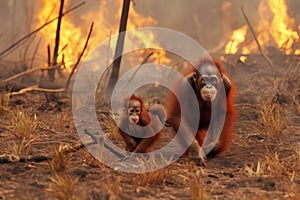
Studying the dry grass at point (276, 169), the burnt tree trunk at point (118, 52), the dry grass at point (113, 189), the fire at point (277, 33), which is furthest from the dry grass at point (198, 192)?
the fire at point (277, 33)

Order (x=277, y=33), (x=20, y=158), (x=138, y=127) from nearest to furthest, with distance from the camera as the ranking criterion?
1. (x=20, y=158)
2. (x=138, y=127)
3. (x=277, y=33)

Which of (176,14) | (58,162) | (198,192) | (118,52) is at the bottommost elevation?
(198,192)

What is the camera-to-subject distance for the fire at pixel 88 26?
45.1 feet

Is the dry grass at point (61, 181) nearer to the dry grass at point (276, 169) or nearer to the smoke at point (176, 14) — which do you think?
the dry grass at point (276, 169)

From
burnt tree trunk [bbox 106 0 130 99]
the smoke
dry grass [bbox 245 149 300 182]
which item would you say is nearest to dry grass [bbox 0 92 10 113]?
burnt tree trunk [bbox 106 0 130 99]

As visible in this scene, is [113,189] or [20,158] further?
[20,158]

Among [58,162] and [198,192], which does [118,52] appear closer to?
[58,162]

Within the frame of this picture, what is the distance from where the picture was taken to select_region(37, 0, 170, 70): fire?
1374cm

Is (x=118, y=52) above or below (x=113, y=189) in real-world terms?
above

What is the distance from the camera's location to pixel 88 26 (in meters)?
18.0

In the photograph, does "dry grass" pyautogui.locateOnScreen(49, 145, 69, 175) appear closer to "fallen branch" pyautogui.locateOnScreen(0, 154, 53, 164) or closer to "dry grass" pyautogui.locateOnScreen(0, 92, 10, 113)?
"fallen branch" pyautogui.locateOnScreen(0, 154, 53, 164)

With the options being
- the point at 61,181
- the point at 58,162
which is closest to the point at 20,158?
the point at 58,162

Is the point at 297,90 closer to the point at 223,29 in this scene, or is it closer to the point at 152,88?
the point at 152,88

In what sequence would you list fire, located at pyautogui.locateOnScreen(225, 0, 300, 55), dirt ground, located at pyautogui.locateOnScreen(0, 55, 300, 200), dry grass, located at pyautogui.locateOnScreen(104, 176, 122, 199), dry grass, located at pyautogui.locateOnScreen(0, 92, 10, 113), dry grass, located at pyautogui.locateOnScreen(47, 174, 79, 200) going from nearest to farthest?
dry grass, located at pyautogui.locateOnScreen(47, 174, 79, 200)
dry grass, located at pyautogui.locateOnScreen(104, 176, 122, 199)
dirt ground, located at pyautogui.locateOnScreen(0, 55, 300, 200)
dry grass, located at pyautogui.locateOnScreen(0, 92, 10, 113)
fire, located at pyautogui.locateOnScreen(225, 0, 300, 55)
